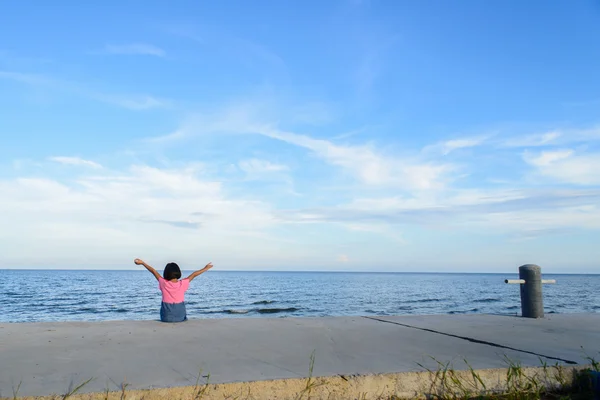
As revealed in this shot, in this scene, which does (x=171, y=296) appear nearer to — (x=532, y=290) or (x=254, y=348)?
(x=254, y=348)

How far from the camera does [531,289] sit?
24.7ft

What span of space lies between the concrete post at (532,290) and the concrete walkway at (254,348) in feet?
2.19

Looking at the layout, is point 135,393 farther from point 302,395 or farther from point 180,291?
point 180,291

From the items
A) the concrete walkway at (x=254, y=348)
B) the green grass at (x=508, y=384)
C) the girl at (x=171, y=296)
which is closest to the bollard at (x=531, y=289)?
the concrete walkway at (x=254, y=348)

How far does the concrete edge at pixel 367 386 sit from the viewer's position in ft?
9.46

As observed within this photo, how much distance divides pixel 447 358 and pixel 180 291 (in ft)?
13.7

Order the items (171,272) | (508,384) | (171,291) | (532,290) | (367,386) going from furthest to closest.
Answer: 1. (532,290)
2. (171,272)
3. (171,291)
4. (508,384)
5. (367,386)

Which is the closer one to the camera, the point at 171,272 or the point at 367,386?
the point at 367,386

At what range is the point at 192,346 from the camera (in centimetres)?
449

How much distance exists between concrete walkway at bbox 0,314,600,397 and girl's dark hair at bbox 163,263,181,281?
73 cm

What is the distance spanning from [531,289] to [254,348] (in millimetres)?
5453

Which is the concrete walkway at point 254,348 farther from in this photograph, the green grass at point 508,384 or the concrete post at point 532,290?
the concrete post at point 532,290

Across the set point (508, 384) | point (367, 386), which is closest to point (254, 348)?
point (367, 386)

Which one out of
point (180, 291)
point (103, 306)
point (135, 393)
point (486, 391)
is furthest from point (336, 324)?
point (103, 306)
